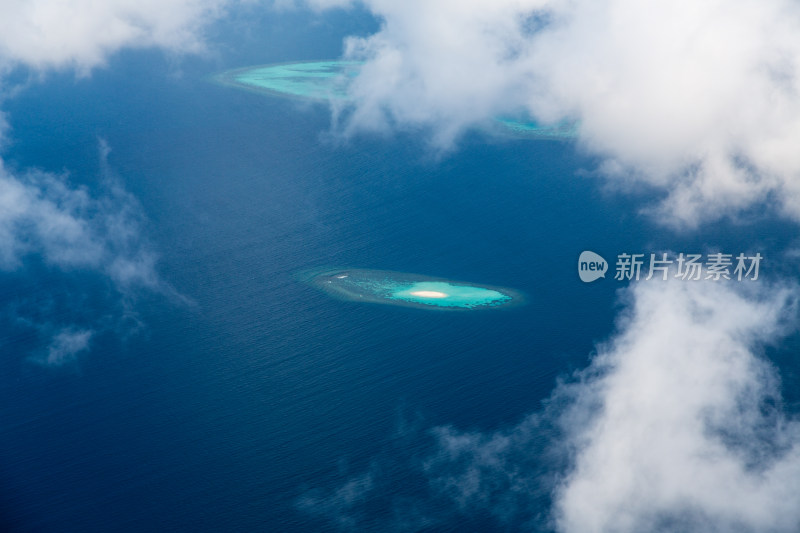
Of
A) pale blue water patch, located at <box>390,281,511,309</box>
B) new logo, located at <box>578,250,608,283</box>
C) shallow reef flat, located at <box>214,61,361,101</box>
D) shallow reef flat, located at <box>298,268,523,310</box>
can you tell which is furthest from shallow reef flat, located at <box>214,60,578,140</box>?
pale blue water patch, located at <box>390,281,511,309</box>

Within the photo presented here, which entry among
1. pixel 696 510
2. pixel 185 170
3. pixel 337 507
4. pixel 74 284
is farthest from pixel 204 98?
pixel 696 510

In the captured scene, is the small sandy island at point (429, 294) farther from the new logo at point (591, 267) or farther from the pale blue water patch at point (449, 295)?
the new logo at point (591, 267)

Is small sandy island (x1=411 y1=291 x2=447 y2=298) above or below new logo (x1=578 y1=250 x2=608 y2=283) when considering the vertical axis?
below

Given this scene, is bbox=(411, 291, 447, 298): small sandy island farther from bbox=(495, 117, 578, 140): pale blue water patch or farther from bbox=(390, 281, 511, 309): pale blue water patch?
bbox=(495, 117, 578, 140): pale blue water patch

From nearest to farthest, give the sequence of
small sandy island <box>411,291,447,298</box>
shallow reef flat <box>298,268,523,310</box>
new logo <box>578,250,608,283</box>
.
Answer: shallow reef flat <box>298,268,523,310</box> → small sandy island <box>411,291,447,298</box> → new logo <box>578,250,608,283</box>

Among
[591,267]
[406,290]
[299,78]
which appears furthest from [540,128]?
[406,290]

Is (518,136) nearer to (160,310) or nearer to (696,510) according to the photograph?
(160,310)

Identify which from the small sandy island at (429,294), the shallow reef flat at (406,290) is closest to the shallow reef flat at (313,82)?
the shallow reef flat at (406,290)
